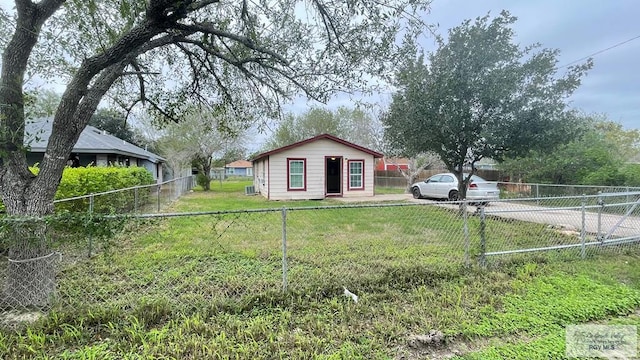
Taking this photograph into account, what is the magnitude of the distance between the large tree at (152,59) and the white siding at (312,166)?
8309mm

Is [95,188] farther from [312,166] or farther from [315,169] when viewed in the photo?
[315,169]

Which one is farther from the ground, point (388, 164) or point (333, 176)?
point (388, 164)

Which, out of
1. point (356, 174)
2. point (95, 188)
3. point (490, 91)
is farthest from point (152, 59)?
point (356, 174)

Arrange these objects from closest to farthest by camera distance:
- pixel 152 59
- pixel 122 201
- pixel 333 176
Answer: pixel 152 59
pixel 122 201
pixel 333 176

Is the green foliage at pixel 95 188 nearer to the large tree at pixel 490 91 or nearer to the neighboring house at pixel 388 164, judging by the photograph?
the large tree at pixel 490 91

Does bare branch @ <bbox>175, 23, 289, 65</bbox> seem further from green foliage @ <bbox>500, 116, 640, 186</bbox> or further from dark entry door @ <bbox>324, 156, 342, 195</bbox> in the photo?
dark entry door @ <bbox>324, 156, 342, 195</bbox>

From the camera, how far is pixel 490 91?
816 centimetres

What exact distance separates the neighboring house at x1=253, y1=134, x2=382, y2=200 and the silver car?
3.00m

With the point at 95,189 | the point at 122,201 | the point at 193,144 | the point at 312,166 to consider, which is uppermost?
the point at 193,144

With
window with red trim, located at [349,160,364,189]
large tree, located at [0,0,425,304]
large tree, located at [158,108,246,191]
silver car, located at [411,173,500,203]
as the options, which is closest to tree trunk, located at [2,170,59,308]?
large tree, located at [0,0,425,304]

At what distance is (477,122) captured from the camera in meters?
8.77

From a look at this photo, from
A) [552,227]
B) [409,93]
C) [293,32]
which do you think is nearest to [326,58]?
[293,32]

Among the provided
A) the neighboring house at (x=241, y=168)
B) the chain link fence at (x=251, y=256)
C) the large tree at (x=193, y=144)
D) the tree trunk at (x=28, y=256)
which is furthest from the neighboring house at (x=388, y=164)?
the neighboring house at (x=241, y=168)

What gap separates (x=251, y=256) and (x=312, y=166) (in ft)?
34.0
